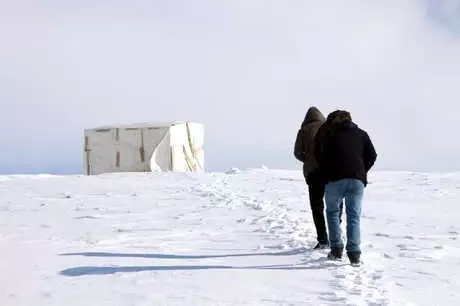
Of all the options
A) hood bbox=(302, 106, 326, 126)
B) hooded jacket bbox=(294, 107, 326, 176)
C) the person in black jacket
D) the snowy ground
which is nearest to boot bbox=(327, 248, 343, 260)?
the person in black jacket

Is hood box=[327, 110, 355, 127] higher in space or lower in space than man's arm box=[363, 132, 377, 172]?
higher

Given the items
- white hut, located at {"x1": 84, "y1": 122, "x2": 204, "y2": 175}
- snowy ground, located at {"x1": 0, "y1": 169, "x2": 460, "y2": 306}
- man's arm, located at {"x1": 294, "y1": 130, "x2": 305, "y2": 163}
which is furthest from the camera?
white hut, located at {"x1": 84, "y1": 122, "x2": 204, "y2": 175}

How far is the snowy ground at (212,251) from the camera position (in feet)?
17.4

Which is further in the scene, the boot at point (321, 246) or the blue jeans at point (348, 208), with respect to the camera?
the boot at point (321, 246)

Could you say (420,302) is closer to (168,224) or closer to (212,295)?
(212,295)

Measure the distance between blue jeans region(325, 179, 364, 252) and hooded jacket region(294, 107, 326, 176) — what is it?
826 mm

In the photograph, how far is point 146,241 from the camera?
8273 millimetres

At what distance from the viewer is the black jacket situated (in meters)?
6.44

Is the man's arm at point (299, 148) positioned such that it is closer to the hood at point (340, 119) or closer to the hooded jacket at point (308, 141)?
the hooded jacket at point (308, 141)

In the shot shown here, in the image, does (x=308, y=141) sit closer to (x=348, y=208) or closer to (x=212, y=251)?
(x=348, y=208)

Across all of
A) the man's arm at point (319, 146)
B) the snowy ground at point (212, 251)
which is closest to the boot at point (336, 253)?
the snowy ground at point (212, 251)

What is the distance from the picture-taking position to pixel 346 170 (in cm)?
642

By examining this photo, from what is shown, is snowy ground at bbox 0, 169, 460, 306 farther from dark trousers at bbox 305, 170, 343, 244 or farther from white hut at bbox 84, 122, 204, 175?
white hut at bbox 84, 122, 204, 175

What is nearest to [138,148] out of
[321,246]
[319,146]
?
[321,246]
